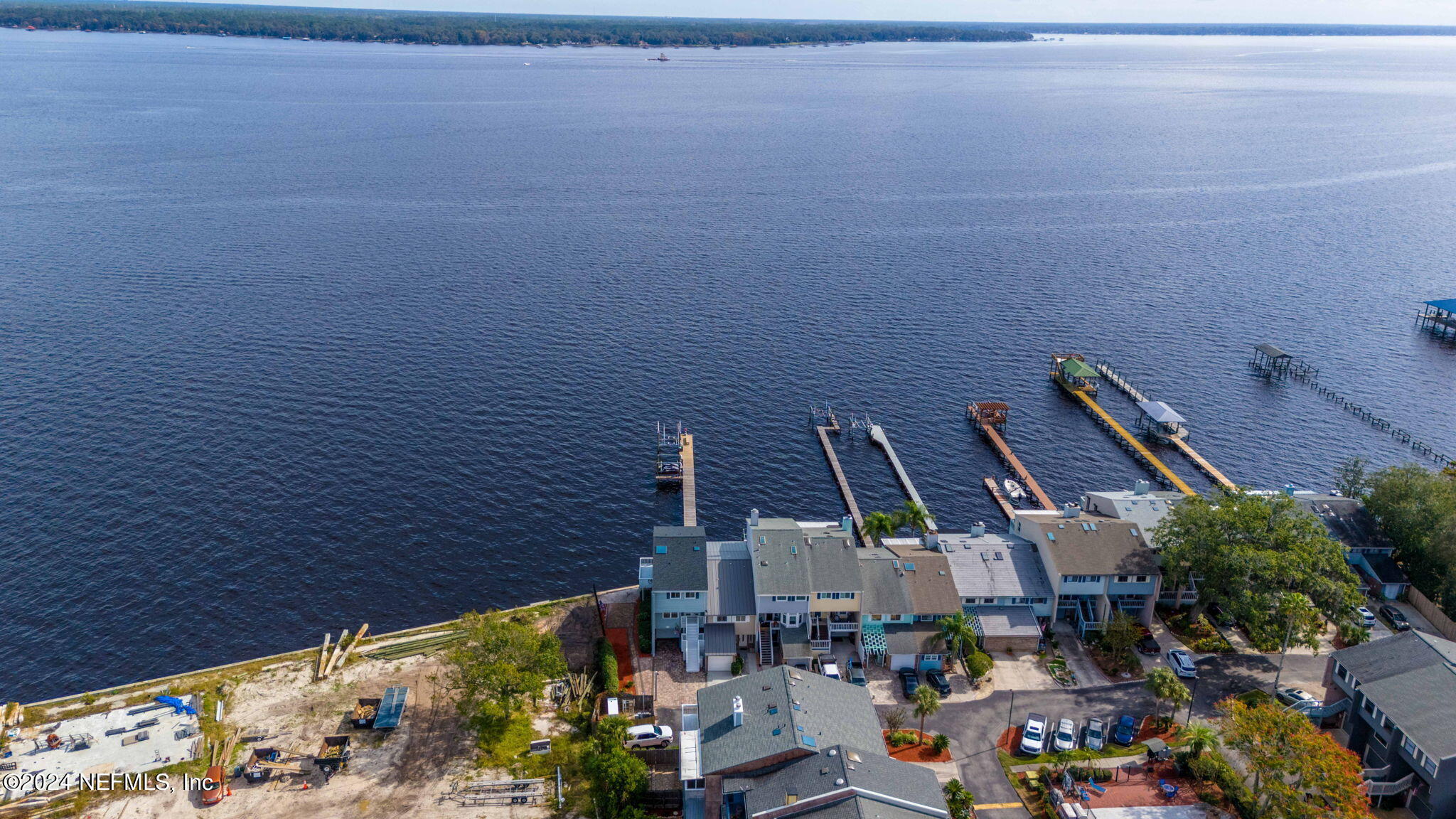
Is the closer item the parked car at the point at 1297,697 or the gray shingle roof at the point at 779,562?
the parked car at the point at 1297,697

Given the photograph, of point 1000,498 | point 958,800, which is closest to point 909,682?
point 958,800

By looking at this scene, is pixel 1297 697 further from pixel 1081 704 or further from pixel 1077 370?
pixel 1077 370

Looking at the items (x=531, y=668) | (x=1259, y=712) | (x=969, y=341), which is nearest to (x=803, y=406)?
(x=969, y=341)

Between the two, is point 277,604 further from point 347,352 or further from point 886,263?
point 886,263

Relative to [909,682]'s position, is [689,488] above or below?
above

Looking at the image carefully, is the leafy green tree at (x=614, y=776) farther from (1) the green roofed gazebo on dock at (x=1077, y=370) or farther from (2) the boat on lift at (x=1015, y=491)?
(1) the green roofed gazebo on dock at (x=1077, y=370)

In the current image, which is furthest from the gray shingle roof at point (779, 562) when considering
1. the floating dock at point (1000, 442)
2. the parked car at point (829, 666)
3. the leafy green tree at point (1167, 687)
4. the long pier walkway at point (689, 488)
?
the floating dock at point (1000, 442)

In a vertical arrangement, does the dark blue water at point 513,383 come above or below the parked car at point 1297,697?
above
